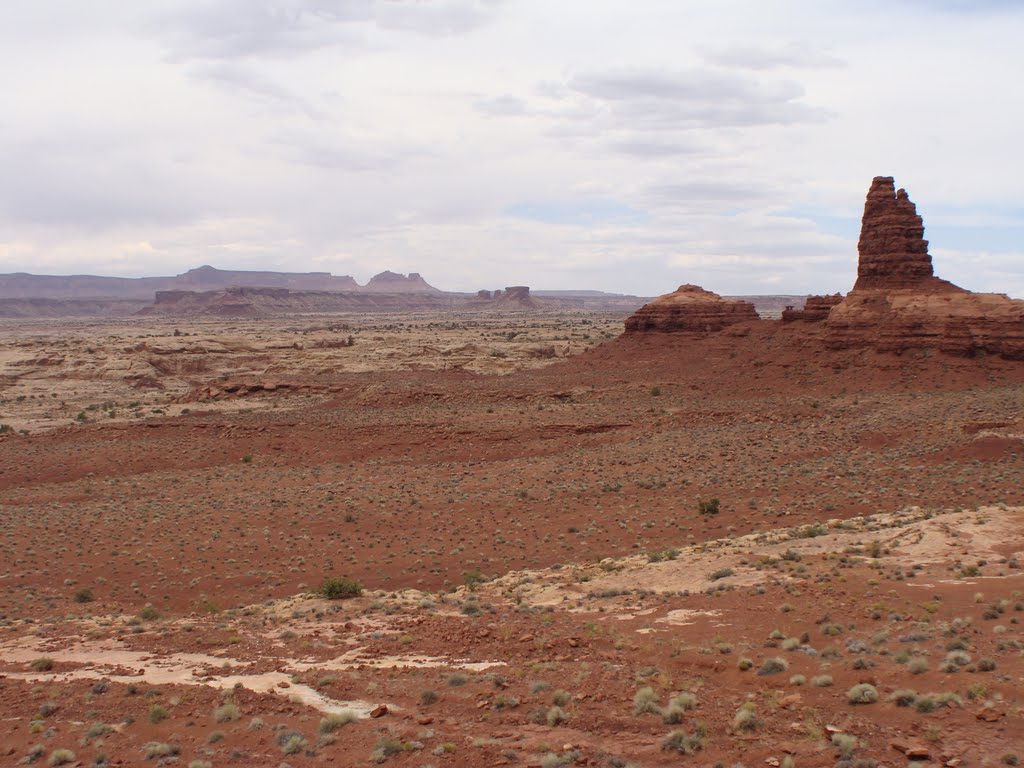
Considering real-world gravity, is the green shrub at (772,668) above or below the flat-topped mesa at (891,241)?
below

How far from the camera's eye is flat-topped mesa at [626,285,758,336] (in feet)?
183

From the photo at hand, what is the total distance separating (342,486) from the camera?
28.5m

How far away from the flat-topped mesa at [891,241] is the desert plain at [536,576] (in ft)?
18.0

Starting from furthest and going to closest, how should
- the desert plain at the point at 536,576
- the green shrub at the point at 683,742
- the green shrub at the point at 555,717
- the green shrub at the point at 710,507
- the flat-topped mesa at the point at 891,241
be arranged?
1. the flat-topped mesa at the point at 891,241
2. the green shrub at the point at 710,507
3. the green shrub at the point at 555,717
4. the desert plain at the point at 536,576
5. the green shrub at the point at 683,742

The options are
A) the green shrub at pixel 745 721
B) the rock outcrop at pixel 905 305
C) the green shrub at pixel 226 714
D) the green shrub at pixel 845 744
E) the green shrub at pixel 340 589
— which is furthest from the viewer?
the rock outcrop at pixel 905 305

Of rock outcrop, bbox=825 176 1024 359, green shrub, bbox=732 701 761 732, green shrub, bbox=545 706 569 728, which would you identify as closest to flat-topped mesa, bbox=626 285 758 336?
rock outcrop, bbox=825 176 1024 359

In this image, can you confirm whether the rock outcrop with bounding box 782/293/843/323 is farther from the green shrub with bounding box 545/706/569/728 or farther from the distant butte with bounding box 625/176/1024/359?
the green shrub with bounding box 545/706/569/728

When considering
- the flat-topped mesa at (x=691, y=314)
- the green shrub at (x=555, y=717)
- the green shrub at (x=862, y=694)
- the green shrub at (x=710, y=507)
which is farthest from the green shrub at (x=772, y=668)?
the flat-topped mesa at (x=691, y=314)

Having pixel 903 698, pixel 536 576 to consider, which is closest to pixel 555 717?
pixel 903 698

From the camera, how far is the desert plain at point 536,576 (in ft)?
28.8

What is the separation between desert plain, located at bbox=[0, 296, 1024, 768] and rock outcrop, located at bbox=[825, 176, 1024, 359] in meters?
1.12

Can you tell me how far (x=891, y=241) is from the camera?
43.3 metres

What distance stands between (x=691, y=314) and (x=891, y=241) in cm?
1521

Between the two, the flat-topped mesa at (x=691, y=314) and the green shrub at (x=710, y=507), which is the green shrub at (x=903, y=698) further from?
the flat-topped mesa at (x=691, y=314)
